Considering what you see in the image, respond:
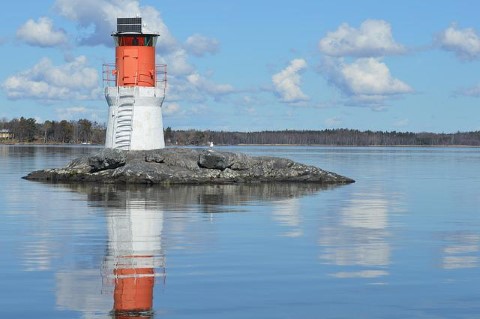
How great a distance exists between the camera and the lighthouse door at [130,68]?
4400cm

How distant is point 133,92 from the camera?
43.6m

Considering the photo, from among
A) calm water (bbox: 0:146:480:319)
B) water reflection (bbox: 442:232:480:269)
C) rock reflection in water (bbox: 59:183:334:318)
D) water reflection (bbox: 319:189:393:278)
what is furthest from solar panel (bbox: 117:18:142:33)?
water reflection (bbox: 442:232:480:269)

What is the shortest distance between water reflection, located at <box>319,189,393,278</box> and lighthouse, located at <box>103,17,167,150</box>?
1695cm

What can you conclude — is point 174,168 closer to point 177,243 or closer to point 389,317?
point 177,243

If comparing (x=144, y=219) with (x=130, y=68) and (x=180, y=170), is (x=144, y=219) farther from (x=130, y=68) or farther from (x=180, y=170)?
(x=130, y=68)

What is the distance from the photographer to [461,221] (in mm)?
24578

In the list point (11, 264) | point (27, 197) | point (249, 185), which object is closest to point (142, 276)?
point (11, 264)

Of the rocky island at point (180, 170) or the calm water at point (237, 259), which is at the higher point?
the rocky island at point (180, 170)

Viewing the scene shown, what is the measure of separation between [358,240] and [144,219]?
22.0ft

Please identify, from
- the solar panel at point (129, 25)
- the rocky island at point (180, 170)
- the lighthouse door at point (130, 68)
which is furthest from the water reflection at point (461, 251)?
the solar panel at point (129, 25)

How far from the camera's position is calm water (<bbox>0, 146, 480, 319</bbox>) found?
1176cm

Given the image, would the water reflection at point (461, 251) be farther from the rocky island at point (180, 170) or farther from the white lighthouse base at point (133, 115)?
the white lighthouse base at point (133, 115)

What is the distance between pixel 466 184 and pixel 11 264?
3383 cm

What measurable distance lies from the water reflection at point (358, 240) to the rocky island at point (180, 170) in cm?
1410
